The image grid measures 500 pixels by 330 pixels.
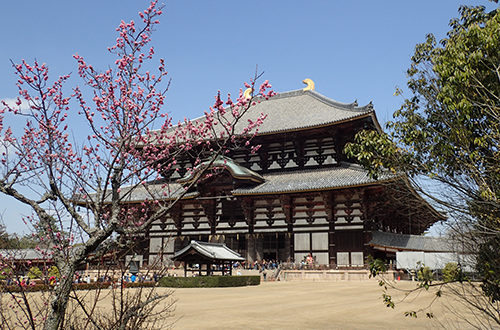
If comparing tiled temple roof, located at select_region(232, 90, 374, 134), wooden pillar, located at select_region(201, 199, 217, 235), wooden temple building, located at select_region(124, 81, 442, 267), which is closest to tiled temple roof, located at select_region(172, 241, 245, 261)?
wooden temple building, located at select_region(124, 81, 442, 267)

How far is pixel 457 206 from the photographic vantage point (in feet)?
24.2

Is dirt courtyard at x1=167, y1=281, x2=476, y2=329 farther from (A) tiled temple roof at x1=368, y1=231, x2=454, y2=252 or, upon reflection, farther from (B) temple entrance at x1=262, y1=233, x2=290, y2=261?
(B) temple entrance at x1=262, y1=233, x2=290, y2=261

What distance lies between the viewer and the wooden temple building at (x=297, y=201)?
3116cm

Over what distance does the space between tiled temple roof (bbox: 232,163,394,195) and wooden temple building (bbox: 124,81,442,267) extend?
8 cm

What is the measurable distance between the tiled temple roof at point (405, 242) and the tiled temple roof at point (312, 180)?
4381mm

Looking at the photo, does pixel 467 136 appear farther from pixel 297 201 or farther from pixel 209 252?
pixel 297 201

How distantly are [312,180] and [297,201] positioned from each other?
223 centimetres

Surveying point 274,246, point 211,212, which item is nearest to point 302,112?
point 211,212

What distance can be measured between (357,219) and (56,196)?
27453mm

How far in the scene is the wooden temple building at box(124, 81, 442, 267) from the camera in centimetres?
3116

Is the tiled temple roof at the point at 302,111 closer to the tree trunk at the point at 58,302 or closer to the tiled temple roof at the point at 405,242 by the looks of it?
the tiled temple roof at the point at 405,242

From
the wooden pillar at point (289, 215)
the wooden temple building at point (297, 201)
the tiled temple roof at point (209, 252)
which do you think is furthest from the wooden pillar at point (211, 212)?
the tiled temple roof at point (209, 252)

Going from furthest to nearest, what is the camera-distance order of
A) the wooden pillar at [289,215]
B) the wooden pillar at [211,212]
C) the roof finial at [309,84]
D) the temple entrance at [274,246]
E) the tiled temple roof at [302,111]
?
the roof finial at [309,84] → the wooden pillar at [211,212] → the temple entrance at [274,246] → the tiled temple roof at [302,111] → the wooden pillar at [289,215]

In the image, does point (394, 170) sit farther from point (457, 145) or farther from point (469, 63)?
point (469, 63)
